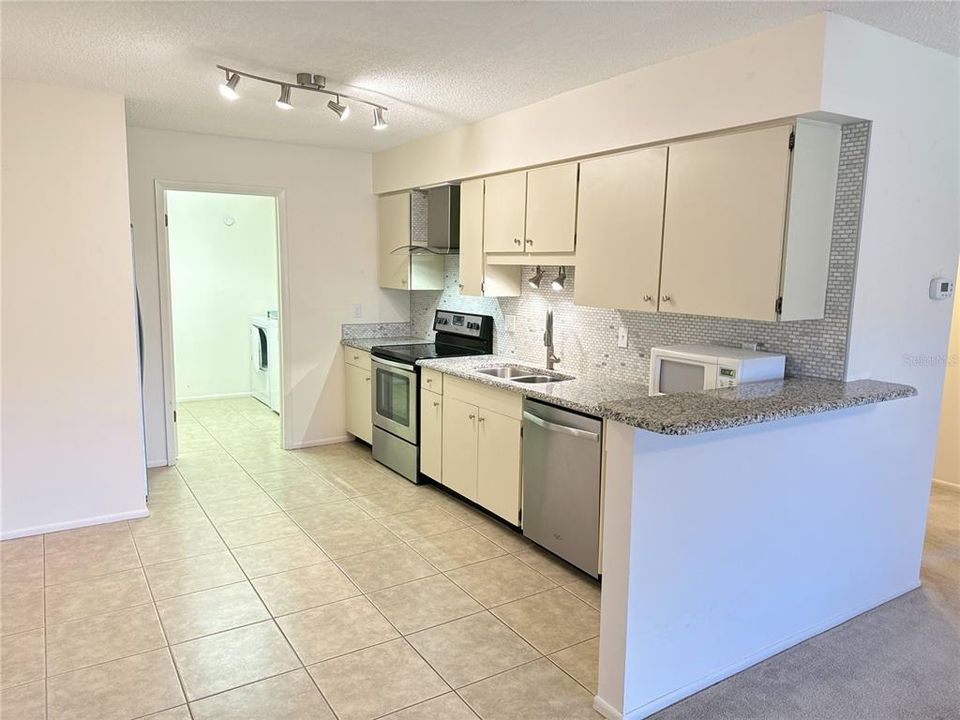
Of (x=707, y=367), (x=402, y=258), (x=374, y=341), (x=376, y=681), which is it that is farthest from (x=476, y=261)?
(x=376, y=681)

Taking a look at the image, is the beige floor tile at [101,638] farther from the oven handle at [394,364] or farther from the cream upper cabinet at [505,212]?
the cream upper cabinet at [505,212]

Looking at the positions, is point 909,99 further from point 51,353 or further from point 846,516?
point 51,353

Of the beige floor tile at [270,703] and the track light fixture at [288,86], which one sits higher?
the track light fixture at [288,86]

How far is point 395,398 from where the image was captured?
462 centimetres

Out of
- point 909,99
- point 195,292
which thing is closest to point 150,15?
point 909,99

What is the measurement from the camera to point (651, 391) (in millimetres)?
2982

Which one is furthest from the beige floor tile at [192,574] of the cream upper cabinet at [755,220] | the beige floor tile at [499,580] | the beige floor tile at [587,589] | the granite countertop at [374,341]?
the cream upper cabinet at [755,220]

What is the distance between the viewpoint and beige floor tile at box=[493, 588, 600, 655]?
2.65m

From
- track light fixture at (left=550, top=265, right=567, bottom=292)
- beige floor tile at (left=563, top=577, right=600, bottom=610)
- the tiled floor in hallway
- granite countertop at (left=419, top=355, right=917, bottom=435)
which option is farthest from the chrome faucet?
beige floor tile at (left=563, top=577, right=600, bottom=610)

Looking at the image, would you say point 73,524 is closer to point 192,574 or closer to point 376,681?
point 192,574

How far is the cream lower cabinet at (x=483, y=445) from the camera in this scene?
Result: 3521 millimetres

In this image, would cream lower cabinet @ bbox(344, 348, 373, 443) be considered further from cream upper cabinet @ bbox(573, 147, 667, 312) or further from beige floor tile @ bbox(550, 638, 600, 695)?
beige floor tile @ bbox(550, 638, 600, 695)

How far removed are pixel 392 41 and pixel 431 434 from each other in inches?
94.1

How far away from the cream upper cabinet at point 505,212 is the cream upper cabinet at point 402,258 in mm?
1070
